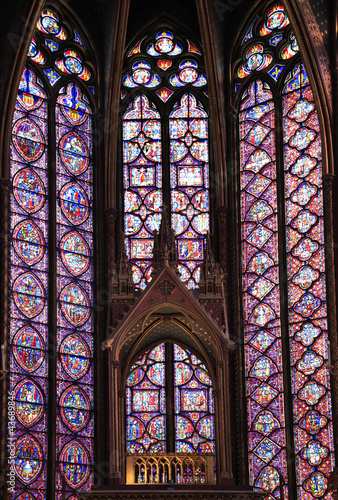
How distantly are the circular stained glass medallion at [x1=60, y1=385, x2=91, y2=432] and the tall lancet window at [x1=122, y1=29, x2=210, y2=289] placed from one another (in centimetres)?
218

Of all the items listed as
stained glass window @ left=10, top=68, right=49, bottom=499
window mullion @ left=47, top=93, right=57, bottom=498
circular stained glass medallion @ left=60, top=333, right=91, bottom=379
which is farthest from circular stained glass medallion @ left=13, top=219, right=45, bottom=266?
circular stained glass medallion @ left=60, top=333, right=91, bottom=379

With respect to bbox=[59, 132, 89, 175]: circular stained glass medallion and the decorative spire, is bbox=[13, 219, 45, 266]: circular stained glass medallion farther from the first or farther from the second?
the decorative spire

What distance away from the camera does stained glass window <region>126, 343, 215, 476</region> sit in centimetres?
1839

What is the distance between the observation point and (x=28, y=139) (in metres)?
19.2

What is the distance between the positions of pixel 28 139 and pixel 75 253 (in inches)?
80.2

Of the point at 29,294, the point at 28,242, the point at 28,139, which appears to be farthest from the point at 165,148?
the point at 29,294

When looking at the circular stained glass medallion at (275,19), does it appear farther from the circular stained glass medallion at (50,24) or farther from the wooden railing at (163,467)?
the wooden railing at (163,467)

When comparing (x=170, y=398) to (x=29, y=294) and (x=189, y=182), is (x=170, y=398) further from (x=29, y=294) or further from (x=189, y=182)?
(x=189, y=182)

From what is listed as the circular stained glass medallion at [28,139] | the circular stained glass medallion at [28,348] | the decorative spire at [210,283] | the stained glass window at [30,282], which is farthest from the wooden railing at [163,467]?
the circular stained glass medallion at [28,139]

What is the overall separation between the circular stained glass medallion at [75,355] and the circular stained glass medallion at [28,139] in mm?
3062

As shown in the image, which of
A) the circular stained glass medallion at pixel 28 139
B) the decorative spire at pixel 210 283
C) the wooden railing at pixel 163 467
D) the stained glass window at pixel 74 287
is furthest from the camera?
the circular stained glass medallion at pixel 28 139

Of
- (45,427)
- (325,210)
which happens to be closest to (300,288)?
(325,210)

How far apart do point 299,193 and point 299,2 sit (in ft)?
10.1

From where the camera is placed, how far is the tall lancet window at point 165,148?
772 inches
